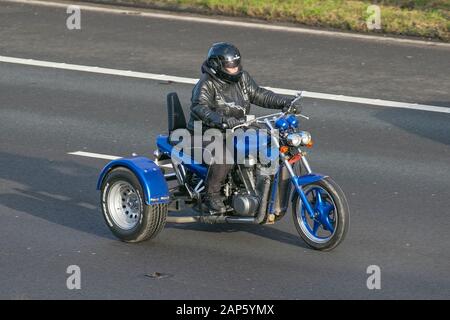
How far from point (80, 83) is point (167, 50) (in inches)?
80.9

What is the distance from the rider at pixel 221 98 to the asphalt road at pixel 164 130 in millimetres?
596

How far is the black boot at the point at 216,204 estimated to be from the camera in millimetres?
11031

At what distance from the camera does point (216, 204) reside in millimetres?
11031

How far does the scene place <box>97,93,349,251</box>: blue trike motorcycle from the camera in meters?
10.6

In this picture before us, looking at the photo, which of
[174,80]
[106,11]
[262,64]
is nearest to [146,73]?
[174,80]

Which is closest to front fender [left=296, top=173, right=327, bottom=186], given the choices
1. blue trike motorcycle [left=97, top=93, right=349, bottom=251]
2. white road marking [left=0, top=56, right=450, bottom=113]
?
blue trike motorcycle [left=97, top=93, right=349, bottom=251]

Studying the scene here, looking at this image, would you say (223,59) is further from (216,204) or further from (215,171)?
(216,204)

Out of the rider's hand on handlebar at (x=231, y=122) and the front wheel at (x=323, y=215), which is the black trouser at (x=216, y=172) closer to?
the rider's hand on handlebar at (x=231, y=122)

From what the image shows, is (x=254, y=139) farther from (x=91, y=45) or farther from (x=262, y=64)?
(x=91, y=45)

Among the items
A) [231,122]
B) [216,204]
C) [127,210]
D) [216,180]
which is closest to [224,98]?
[231,122]

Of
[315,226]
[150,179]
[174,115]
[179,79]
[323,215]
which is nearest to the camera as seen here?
[323,215]

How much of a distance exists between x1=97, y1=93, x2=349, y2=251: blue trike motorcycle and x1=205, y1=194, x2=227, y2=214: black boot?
48mm

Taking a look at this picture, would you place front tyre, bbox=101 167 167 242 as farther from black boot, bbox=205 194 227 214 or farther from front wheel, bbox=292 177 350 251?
front wheel, bbox=292 177 350 251

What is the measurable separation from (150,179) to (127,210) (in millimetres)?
504
